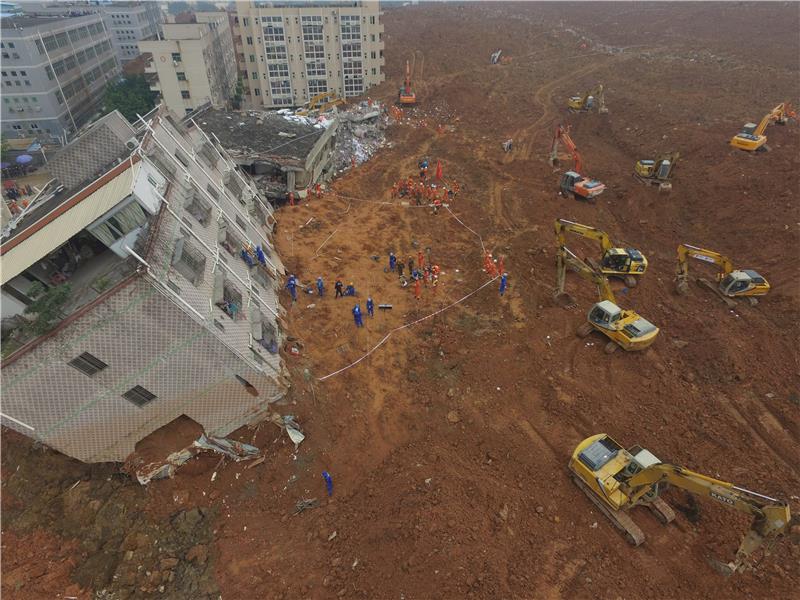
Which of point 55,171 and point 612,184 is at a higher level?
point 55,171

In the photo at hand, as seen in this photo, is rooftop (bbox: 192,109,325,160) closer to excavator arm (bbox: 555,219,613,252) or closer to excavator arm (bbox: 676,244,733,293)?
excavator arm (bbox: 555,219,613,252)

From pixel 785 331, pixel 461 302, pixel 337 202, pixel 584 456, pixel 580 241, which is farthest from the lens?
pixel 337 202

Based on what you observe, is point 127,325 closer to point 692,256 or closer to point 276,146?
point 276,146

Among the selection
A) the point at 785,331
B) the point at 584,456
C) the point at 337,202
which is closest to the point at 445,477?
the point at 584,456

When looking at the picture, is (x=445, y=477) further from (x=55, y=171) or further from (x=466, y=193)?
(x=466, y=193)

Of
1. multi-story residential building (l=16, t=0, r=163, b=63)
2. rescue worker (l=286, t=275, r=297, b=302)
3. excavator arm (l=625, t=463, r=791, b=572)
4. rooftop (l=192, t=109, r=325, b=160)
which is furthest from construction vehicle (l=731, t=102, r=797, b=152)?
multi-story residential building (l=16, t=0, r=163, b=63)

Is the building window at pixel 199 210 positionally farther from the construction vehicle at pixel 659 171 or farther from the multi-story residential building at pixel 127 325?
the construction vehicle at pixel 659 171

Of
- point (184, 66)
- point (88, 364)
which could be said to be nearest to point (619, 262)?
point (88, 364)

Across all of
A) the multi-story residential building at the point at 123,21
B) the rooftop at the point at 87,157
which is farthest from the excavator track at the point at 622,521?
the multi-story residential building at the point at 123,21

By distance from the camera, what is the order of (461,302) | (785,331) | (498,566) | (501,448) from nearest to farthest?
1. (498,566)
2. (501,448)
3. (785,331)
4. (461,302)
